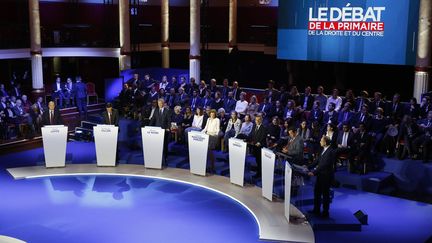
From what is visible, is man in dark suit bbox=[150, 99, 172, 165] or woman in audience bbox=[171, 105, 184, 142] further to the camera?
woman in audience bbox=[171, 105, 184, 142]

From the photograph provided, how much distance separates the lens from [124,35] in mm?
21906

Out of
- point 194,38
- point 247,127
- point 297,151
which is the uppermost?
point 194,38

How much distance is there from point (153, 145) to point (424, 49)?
24.0 ft

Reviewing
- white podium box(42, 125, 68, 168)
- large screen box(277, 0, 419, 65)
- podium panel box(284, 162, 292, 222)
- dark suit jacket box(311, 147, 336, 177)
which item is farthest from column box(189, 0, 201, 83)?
podium panel box(284, 162, 292, 222)

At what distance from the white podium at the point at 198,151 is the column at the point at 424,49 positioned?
635 centimetres

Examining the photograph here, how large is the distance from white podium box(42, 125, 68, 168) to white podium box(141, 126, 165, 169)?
1.80 metres

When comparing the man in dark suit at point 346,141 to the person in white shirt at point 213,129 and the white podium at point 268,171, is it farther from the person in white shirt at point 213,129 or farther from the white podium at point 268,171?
the person in white shirt at point 213,129

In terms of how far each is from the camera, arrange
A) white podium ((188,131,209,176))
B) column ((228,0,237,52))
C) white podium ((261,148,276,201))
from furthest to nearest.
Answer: column ((228,0,237,52))
white podium ((188,131,209,176))
white podium ((261,148,276,201))

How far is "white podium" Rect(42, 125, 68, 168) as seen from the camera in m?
12.3

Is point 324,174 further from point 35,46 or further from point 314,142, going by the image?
point 35,46

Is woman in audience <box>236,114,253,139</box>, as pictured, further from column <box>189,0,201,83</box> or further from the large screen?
column <box>189,0,201,83</box>

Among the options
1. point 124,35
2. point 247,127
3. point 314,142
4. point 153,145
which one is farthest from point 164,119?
point 124,35

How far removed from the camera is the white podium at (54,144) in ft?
40.4

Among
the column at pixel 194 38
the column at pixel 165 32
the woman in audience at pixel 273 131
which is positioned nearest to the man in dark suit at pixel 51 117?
the woman in audience at pixel 273 131
